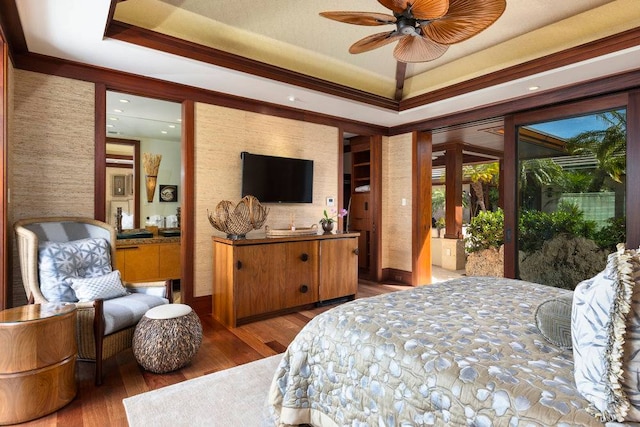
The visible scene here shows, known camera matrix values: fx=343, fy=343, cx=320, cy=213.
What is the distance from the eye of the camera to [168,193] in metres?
6.09

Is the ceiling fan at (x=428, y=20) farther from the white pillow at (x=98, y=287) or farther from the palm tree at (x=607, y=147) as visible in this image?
the white pillow at (x=98, y=287)

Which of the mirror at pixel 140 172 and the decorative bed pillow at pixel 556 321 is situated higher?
the mirror at pixel 140 172

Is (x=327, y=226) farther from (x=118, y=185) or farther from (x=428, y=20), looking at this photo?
(x=118, y=185)

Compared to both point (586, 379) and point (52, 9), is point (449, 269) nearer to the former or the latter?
point (586, 379)

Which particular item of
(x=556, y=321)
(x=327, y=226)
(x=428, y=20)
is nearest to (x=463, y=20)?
(x=428, y=20)

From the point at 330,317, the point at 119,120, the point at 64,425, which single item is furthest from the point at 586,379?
the point at 119,120

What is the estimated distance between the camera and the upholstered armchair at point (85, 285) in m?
2.31

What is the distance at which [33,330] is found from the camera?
191 cm

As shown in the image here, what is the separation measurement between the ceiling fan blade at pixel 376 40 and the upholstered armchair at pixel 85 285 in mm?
2417

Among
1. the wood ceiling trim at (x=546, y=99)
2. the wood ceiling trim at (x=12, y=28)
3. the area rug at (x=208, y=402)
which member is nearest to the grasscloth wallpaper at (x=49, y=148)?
the wood ceiling trim at (x=12, y=28)

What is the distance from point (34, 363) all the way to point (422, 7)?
2.98m

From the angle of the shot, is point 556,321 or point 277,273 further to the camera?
point 277,273

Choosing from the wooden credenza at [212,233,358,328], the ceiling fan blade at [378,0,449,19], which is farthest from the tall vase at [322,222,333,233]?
the ceiling fan blade at [378,0,449,19]

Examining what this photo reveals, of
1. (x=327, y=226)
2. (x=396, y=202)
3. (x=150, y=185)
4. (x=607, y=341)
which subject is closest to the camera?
(x=607, y=341)
